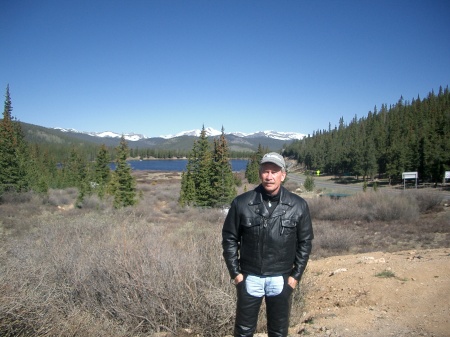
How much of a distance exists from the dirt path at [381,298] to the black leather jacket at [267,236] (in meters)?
2.32

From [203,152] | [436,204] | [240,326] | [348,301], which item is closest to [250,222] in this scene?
[240,326]

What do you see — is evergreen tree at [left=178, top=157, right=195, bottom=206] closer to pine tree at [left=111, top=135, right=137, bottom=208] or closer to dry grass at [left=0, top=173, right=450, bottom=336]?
pine tree at [left=111, top=135, right=137, bottom=208]

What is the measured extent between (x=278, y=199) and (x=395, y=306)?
4.51 meters

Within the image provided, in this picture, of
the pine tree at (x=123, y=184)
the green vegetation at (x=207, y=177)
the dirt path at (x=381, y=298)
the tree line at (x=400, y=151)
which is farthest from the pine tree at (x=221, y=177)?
the tree line at (x=400, y=151)

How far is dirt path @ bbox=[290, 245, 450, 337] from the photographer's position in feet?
15.8

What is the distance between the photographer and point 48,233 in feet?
25.0

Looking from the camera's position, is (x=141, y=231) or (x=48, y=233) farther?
(x=48, y=233)

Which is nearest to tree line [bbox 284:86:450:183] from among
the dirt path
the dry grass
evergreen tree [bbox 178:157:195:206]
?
evergreen tree [bbox 178:157:195:206]

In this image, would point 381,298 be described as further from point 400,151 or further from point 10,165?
point 400,151

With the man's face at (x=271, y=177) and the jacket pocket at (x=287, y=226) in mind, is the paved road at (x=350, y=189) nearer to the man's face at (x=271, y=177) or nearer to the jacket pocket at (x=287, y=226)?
the jacket pocket at (x=287, y=226)

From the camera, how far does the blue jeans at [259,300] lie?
309 centimetres

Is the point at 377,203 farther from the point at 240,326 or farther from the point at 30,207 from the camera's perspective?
the point at 30,207

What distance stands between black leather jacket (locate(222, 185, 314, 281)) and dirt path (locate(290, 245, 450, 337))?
7.61 feet

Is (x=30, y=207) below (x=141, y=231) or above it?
below
